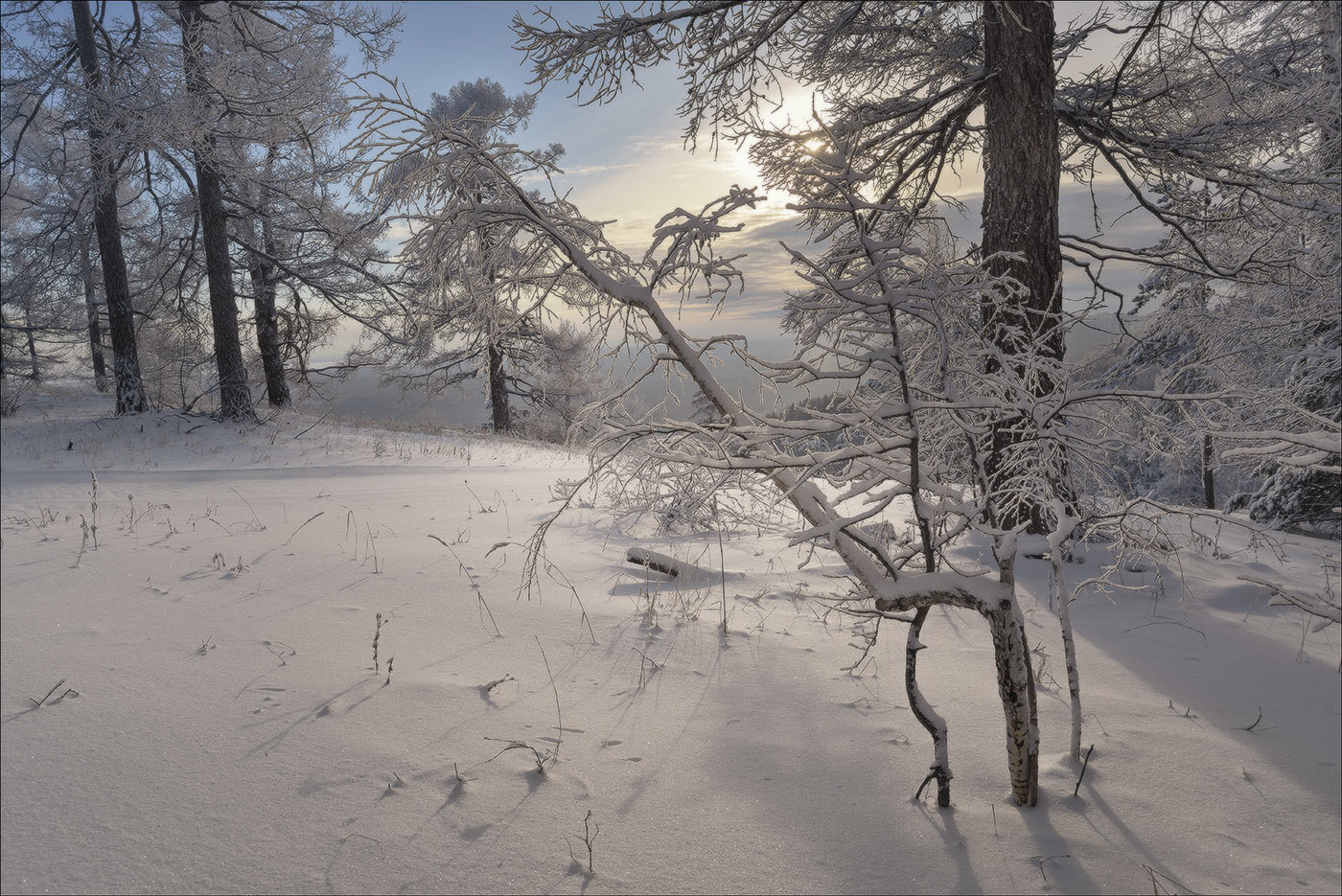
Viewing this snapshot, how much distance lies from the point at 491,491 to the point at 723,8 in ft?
15.1

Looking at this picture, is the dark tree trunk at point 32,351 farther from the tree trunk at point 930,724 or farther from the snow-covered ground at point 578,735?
the tree trunk at point 930,724

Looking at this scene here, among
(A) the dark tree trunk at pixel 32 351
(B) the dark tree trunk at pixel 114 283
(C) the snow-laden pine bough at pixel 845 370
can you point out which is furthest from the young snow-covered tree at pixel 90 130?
(C) the snow-laden pine bough at pixel 845 370

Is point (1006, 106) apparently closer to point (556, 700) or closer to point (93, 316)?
point (556, 700)

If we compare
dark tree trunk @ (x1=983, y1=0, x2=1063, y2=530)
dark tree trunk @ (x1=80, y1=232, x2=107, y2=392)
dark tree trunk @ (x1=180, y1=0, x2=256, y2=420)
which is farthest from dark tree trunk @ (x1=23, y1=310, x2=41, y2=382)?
dark tree trunk @ (x1=983, y1=0, x2=1063, y2=530)

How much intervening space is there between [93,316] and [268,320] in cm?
569

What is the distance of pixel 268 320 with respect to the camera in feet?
50.4

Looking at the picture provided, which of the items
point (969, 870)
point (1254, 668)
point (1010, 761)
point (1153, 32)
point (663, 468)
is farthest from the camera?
point (1153, 32)

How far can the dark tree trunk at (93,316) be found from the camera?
1551 cm

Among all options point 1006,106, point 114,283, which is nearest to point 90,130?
point 114,283

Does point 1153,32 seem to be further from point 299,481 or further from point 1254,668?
point 299,481

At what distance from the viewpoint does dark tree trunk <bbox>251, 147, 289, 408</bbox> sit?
556 inches

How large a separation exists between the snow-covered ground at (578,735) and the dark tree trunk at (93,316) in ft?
49.5

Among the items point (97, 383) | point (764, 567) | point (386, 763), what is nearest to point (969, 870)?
point (386, 763)

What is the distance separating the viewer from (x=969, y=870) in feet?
5.50
